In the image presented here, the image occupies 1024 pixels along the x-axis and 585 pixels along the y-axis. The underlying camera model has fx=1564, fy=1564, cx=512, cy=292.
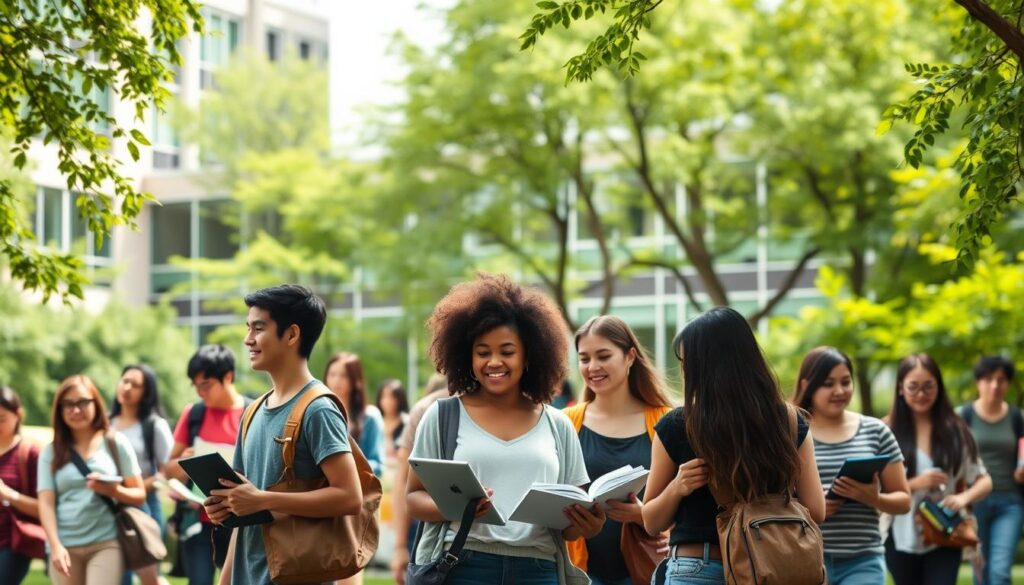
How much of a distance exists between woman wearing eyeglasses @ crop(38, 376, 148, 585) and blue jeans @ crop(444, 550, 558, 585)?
13.4 ft

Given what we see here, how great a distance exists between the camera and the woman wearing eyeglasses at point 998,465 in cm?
1113

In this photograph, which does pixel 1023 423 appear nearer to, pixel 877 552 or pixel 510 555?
pixel 877 552

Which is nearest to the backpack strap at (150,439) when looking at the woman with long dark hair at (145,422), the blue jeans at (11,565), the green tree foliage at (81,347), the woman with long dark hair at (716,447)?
the woman with long dark hair at (145,422)

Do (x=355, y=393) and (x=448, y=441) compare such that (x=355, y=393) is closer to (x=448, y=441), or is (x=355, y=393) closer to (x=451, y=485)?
(x=448, y=441)

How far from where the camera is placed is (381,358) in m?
39.9

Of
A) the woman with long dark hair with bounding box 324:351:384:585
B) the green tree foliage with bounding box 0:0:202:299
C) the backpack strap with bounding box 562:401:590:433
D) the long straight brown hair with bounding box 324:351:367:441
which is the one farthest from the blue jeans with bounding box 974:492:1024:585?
the green tree foliage with bounding box 0:0:202:299

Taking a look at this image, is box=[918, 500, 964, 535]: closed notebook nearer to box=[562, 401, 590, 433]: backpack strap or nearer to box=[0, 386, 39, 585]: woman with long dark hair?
box=[562, 401, 590, 433]: backpack strap

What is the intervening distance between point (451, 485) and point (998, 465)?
6.67 meters

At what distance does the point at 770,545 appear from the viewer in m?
5.20

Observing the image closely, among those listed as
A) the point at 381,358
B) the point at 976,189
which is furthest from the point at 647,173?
the point at 976,189

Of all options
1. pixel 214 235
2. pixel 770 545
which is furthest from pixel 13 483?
pixel 214 235

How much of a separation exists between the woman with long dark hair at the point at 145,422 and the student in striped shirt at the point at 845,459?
470 centimetres

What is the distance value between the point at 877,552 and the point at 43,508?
16.3 ft

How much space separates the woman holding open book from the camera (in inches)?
280
